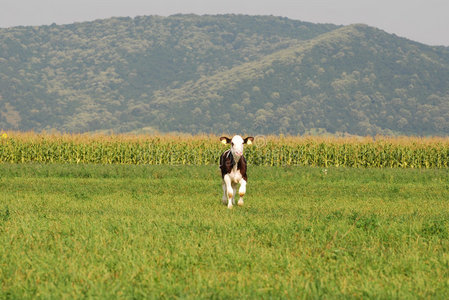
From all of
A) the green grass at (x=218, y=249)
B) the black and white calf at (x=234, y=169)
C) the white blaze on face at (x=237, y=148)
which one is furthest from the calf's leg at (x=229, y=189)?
the white blaze on face at (x=237, y=148)

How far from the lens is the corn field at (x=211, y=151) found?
4303 centimetres

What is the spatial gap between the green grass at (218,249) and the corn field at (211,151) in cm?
2465

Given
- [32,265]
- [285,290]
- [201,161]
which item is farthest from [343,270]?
[201,161]

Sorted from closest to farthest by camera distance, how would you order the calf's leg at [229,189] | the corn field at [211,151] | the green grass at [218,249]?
the green grass at [218,249], the calf's leg at [229,189], the corn field at [211,151]

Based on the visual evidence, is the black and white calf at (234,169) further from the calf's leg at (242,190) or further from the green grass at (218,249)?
the green grass at (218,249)

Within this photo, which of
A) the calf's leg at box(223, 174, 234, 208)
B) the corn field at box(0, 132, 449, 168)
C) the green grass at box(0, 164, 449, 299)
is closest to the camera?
the green grass at box(0, 164, 449, 299)

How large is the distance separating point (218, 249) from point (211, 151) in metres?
34.1

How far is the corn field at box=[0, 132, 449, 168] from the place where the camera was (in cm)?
4303

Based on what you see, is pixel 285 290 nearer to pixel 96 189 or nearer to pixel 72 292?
pixel 72 292

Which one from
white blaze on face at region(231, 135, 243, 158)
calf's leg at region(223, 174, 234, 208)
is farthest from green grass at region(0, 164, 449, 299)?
white blaze on face at region(231, 135, 243, 158)

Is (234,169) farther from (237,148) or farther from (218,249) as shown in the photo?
(218,249)

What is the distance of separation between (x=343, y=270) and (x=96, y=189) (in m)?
15.3

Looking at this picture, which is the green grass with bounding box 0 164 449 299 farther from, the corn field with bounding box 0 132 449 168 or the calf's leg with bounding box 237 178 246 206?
the corn field with bounding box 0 132 449 168

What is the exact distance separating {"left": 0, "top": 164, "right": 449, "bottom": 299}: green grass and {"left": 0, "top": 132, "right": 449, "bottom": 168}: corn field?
2465 centimetres
